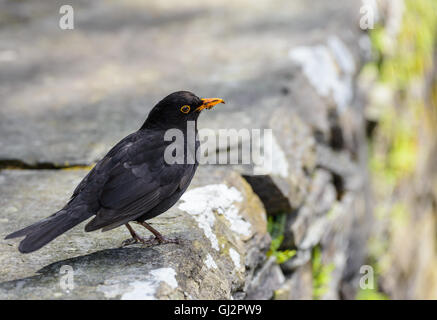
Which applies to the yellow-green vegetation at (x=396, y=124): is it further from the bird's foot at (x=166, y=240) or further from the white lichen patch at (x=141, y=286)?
the white lichen patch at (x=141, y=286)

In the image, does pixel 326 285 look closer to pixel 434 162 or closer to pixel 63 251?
pixel 63 251

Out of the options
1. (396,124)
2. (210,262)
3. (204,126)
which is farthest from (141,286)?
(396,124)

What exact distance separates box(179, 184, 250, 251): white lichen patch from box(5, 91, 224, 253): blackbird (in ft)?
1.01

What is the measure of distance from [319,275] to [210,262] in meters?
1.73

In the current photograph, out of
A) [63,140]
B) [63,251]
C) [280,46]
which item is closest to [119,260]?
[63,251]

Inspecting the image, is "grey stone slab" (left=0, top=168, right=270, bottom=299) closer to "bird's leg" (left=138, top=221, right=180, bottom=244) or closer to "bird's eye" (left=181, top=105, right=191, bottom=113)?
"bird's leg" (left=138, top=221, right=180, bottom=244)

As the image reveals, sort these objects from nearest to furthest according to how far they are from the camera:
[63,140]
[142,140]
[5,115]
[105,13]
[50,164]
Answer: [142,140] → [50,164] → [63,140] → [5,115] → [105,13]

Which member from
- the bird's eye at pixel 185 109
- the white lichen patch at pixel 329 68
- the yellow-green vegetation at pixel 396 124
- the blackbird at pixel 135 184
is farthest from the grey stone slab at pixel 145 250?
the yellow-green vegetation at pixel 396 124

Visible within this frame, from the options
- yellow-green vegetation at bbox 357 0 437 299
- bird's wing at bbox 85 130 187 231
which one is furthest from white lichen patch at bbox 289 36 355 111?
bird's wing at bbox 85 130 187 231

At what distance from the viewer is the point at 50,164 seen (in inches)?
142

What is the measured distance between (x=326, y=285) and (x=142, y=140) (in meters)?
2.06

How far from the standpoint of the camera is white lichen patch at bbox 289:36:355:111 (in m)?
4.69

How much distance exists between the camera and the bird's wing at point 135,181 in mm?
2414
